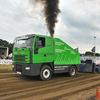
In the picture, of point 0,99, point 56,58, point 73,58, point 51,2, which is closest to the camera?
point 0,99

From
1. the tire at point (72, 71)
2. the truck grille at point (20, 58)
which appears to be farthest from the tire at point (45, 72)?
the tire at point (72, 71)

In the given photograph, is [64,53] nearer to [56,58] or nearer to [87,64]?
[56,58]

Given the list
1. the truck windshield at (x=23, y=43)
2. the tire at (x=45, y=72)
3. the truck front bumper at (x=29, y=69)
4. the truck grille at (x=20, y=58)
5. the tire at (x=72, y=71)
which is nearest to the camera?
the truck front bumper at (x=29, y=69)

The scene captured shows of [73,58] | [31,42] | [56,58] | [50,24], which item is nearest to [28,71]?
[31,42]

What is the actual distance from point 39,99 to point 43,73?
285 cm

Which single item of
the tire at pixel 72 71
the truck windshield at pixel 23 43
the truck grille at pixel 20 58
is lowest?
the tire at pixel 72 71

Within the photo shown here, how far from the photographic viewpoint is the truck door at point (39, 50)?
639 cm

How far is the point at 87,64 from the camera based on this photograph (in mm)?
10992

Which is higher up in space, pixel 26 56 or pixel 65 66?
pixel 26 56

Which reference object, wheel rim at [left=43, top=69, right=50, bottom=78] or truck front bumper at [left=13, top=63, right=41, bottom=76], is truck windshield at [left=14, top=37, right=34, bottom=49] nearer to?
truck front bumper at [left=13, top=63, right=41, bottom=76]

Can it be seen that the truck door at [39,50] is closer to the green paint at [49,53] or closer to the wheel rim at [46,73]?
the green paint at [49,53]

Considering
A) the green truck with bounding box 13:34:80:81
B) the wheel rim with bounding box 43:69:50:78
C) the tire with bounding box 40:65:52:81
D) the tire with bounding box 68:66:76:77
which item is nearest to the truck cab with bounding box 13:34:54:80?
the green truck with bounding box 13:34:80:81

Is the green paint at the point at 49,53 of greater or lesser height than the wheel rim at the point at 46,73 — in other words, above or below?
above

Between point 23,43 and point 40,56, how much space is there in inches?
51.5
